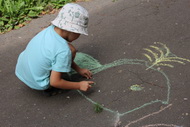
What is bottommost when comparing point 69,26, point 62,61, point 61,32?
point 62,61

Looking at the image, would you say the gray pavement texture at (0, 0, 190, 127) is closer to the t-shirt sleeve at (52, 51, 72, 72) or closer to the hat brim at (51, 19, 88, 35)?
the t-shirt sleeve at (52, 51, 72, 72)

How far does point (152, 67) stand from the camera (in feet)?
10.6

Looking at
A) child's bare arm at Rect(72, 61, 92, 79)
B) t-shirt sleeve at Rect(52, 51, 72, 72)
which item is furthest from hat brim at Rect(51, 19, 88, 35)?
child's bare arm at Rect(72, 61, 92, 79)

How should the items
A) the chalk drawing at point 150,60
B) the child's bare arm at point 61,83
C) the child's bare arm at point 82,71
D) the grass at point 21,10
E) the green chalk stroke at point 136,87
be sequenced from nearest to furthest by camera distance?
the child's bare arm at point 61,83 < the green chalk stroke at point 136,87 < the child's bare arm at point 82,71 < the chalk drawing at point 150,60 < the grass at point 21,10

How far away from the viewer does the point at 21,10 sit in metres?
4.70

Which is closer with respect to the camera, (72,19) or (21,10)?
(72,19)

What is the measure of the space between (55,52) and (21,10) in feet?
8.34

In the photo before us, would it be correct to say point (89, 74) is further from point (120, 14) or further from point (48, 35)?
point (120, 14)

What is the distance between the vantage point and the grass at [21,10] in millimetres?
4508

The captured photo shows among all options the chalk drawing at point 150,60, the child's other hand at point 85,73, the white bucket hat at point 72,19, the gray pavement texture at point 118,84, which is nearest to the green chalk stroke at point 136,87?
the gray pavement texture at point 118,84

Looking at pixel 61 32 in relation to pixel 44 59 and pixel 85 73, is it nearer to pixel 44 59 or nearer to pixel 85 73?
pixel 44 59

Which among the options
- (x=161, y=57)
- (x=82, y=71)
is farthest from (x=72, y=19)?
(x=161, y=57)

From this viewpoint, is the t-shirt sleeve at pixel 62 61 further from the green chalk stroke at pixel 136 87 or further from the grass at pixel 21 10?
the grass at pixel 21 10

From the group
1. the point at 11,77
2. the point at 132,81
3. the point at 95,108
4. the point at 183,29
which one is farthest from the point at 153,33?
the point at 11,77
